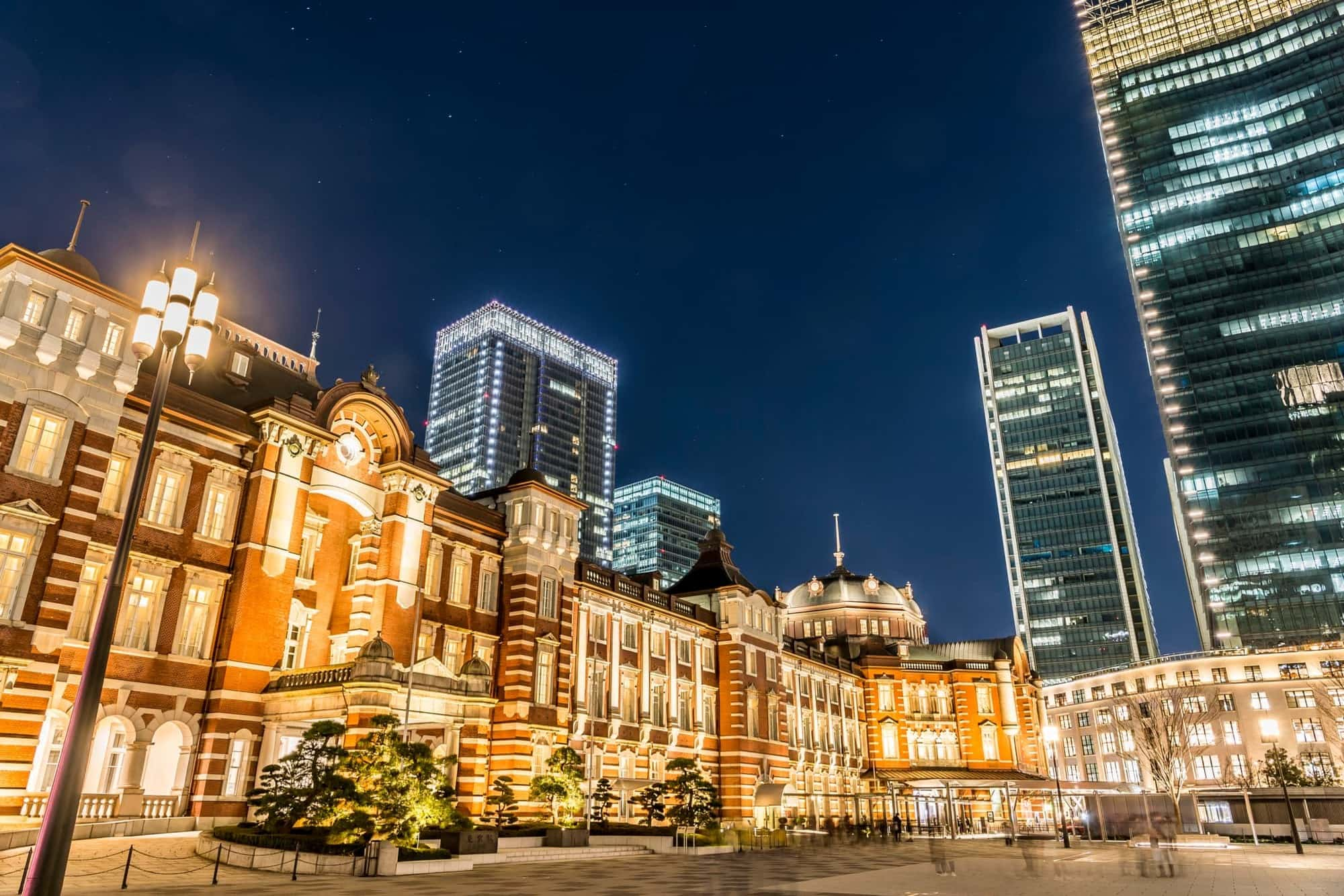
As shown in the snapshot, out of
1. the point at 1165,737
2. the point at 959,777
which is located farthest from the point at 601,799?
the point at 1165,737

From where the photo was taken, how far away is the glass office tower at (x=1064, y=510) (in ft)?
526

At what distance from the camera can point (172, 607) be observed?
91.8ft

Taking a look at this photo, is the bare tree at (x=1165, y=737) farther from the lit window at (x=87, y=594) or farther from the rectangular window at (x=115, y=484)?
the rectangular window at (x=115, y=484)

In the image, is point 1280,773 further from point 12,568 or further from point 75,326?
point 75,326

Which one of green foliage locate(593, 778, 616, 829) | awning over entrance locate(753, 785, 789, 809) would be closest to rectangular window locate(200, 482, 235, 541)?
green foliage locate(593, 778, 616, 829)

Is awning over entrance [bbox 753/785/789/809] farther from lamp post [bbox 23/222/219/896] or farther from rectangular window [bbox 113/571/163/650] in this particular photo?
lamp post [bbox 23/222/219/896]

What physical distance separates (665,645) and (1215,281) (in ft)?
365

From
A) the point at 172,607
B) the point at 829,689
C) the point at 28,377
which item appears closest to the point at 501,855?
the point at 172,607

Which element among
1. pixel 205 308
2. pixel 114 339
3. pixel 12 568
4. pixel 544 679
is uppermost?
pixel 114 339

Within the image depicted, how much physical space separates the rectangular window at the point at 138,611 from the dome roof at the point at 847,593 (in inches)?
2693

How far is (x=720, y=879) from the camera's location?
24672mm

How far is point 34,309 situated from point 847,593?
74.2 meters

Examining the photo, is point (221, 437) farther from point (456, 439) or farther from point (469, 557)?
point (456, 439)

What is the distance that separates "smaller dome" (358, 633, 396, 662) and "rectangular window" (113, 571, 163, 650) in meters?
6.48
